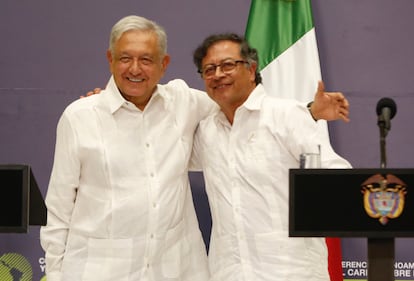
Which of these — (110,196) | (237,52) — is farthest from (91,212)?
(237,52)

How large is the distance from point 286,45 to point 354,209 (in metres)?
1.77

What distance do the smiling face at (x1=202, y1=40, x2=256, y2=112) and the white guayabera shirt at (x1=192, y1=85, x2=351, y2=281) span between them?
0.05 meters

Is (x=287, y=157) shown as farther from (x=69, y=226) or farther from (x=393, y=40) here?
(x=393, y=40)

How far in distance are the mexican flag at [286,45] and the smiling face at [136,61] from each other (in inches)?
33.5

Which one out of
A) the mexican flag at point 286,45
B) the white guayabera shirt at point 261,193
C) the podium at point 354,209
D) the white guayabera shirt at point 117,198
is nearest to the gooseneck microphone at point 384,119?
the podium at point 354,209

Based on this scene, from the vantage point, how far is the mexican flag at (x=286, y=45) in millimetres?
3766

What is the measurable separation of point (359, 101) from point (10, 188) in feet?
7.21

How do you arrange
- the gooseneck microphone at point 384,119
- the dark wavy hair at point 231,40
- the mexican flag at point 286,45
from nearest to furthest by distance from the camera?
1. the gooseneck microphone at point 384,119
2. the dark wavy hair at point 231,40
3. the mexican flag at point 286,45

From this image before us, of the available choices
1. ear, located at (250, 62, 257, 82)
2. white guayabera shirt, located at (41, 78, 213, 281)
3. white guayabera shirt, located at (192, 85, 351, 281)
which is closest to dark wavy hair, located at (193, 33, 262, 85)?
ear, located at (250, 62, 257, 82)

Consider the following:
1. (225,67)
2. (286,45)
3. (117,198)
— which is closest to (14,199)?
(117,198)

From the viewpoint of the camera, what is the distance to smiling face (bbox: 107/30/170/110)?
3.08 m

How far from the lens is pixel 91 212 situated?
311cm

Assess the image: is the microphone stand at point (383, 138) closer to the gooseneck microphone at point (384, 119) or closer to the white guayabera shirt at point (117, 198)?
the gooseneck microphone at point (384, 119)

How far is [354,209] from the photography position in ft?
7.23
